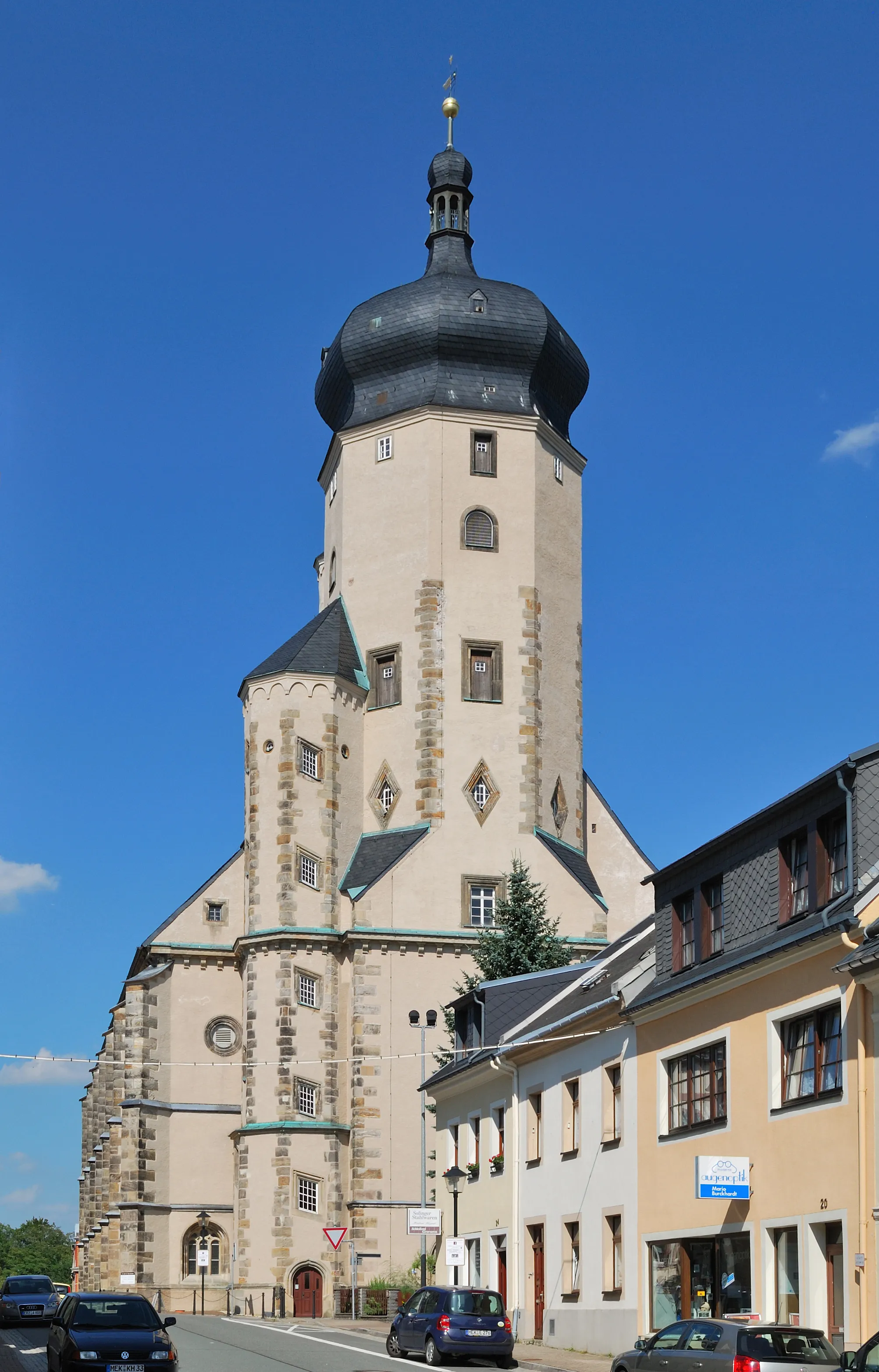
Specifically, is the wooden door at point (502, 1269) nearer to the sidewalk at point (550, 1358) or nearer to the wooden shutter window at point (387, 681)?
the sidewalk at point (550, 1358)

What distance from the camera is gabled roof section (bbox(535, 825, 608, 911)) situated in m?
61.8

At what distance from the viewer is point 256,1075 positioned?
191 feet

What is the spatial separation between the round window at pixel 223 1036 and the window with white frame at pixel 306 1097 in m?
5.57

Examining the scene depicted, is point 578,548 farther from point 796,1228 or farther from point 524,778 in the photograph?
point 796,1228

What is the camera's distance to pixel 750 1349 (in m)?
19.9

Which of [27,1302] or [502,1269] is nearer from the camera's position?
[502,1269]

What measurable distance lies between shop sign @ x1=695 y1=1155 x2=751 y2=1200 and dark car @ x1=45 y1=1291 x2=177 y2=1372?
7598mm

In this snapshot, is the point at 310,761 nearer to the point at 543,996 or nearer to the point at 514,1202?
the point at 543,996

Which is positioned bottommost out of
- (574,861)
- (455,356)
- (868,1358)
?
(868,1358)

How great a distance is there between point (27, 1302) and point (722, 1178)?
80.4 feet

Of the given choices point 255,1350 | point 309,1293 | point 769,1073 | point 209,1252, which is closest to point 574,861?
point 309,1293

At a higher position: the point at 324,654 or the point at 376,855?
the point at 324,654

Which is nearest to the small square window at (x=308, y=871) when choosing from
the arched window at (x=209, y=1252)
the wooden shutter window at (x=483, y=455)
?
the arched window at (x=209, y=1252)

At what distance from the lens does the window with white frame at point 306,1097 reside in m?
58.2
